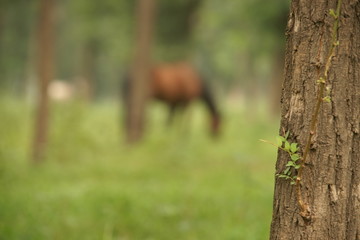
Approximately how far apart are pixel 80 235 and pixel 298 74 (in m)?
2.93

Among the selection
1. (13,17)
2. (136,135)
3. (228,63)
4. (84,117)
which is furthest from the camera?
(228,63)

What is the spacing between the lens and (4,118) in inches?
428

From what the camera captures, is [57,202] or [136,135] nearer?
[57,202]

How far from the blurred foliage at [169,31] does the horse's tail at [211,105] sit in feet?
9.45

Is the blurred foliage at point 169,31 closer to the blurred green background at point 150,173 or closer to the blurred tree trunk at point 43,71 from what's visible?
the blurred green background at point 150,173

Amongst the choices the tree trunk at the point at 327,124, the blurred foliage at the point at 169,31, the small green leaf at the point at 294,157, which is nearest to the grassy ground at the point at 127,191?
the tree trunk at the point at 327,124

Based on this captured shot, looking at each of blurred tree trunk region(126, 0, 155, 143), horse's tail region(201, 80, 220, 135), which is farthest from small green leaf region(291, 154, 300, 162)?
horse's tail region(201, 80, 220, 135)

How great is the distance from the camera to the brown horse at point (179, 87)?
16.6 m

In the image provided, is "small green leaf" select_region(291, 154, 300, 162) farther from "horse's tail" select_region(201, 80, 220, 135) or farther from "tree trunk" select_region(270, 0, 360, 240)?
→ "horse's tail" select_region(201, 80, 220, 135)

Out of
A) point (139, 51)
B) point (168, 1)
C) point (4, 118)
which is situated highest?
point (168, 1)

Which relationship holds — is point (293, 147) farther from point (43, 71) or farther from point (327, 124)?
point (43, 71)

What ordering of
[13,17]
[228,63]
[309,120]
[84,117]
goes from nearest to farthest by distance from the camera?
[309,120]
[84,117]
[13,17]
[228,63]

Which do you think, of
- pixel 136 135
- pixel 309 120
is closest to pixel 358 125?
pixel 309 120

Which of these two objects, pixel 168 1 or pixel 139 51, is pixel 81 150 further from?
pixel 168 1
